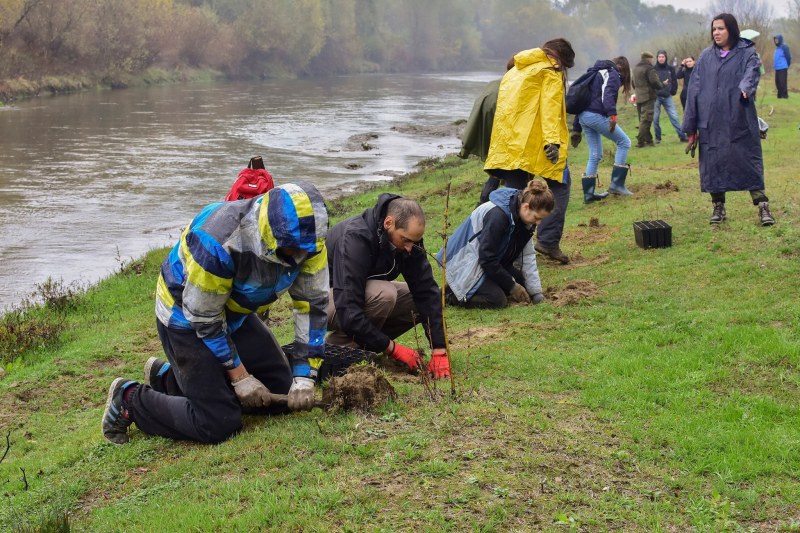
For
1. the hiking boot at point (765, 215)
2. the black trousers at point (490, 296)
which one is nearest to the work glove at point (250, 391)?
the black trousers at point (490, 296)

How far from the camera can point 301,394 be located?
5.02 m

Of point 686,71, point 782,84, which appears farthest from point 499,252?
point 782,84

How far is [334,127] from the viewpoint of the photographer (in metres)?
34.6

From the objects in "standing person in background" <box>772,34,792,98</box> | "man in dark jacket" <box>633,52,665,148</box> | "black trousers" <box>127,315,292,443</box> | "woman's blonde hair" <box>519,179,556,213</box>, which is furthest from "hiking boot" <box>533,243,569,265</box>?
"standing person in background" <box>772,34,792,98</box>

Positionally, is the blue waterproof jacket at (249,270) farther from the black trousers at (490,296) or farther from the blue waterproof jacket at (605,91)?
the blue waterproof jacket at (605,91)

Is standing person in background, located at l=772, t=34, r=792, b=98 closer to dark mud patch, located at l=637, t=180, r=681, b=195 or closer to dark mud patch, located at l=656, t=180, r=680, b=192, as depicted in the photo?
dark mud patch, located at l=637, t=180, r=681, b=195

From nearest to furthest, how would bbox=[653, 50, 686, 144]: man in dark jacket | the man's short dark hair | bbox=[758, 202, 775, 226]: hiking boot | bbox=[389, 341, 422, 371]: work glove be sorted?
1. the man's short dark hair
2. bbox=[389, 341, 422, 371]: work glove
3. bbox=[758, 202, 775, 226]: hiking boot
4. bbox=[653, 50, 686, 144]: man in dark jacket

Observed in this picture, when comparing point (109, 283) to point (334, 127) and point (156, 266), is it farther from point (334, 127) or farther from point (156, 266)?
point (334, 127)

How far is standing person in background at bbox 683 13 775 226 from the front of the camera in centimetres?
930

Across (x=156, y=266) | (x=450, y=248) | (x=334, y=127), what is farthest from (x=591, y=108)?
(x=334, y=127)

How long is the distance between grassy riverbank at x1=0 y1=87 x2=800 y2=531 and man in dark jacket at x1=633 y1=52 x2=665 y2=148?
1033cm

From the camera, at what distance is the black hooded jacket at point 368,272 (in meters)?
5.77

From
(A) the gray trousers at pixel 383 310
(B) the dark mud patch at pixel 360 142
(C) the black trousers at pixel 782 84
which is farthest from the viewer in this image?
(B) the dark mud patch at pixel 360 142

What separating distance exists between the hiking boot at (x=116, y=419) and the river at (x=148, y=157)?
7.36m
